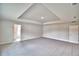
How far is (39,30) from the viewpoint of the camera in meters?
2.52

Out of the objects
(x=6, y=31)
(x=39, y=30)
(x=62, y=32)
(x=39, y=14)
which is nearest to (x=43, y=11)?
(x=39, y=14)

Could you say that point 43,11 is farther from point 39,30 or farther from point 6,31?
point 6,31

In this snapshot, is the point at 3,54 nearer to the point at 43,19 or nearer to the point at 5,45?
the point at 5,45

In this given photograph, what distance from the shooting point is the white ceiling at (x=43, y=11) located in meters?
2.44

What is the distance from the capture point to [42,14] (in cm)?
250

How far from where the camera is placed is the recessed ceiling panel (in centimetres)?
248

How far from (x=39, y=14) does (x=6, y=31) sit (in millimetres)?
815

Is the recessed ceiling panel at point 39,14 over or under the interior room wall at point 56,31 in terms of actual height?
over

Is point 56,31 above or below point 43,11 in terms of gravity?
below

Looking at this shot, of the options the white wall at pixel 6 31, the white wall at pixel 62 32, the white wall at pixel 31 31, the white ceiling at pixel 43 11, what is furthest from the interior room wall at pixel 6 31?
the white wall at pixel 62 32

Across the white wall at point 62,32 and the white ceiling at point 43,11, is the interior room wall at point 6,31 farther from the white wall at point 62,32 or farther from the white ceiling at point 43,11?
the white wall at point 62,32

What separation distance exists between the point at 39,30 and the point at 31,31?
0.18 metres

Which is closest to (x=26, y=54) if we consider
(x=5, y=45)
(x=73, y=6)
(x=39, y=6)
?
(x=5, y=45)

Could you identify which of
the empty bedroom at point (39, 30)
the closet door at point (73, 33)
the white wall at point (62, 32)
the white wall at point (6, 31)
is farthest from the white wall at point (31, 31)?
the closet door at point (73, 33)
